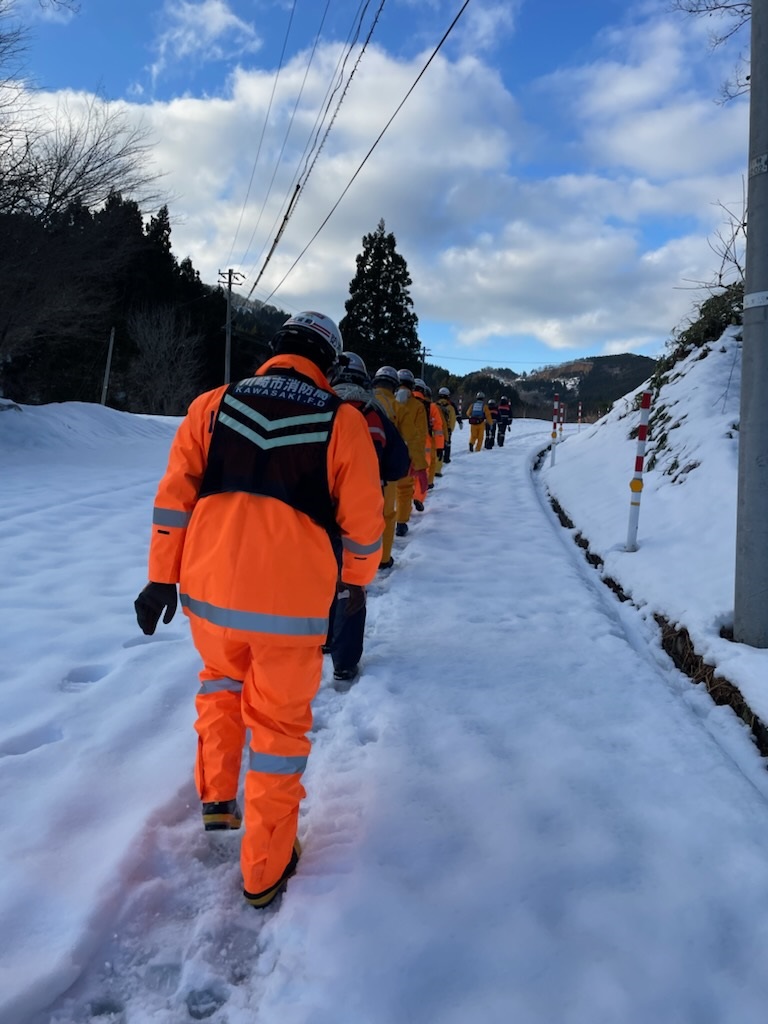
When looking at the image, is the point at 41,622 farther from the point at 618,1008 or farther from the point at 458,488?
the point at 458,488

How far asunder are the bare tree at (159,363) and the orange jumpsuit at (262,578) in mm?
32850

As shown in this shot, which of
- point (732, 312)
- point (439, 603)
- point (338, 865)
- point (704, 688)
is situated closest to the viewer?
point (338, 865)

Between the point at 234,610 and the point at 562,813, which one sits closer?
the point at 234,610

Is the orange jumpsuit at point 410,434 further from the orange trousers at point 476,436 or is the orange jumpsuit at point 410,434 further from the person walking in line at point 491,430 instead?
the person walking in line at point 491,430

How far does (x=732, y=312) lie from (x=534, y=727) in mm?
9265

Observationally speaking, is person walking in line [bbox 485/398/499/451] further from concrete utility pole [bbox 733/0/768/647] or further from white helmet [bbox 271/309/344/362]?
white helmet [bbox 271/309/344/362]

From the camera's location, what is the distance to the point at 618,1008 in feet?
5.49

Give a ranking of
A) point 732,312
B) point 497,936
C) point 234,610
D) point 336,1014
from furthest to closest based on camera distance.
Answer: point 732,312 → point 234,610 → point 497,936 → point 336,1014

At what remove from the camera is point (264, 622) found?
198 centimetres

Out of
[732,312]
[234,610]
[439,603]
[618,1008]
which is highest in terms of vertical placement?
[732,312]

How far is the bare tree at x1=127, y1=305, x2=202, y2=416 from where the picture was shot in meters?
32.9

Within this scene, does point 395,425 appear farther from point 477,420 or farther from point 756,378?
point 477,420

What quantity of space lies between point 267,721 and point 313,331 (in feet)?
4.71

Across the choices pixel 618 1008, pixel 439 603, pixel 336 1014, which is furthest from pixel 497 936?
pixel 439 603
